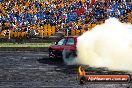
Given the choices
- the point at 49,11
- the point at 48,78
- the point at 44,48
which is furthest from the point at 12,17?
the point at 48,78

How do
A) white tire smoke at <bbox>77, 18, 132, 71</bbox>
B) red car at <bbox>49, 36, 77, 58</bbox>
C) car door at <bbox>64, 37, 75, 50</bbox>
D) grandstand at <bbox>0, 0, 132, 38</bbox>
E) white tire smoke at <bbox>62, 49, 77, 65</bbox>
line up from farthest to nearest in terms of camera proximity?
grandstand at <bbox>0, 0, 132, 38</bbox> → red car at <bbox>49, 36, 77, 58</bbox> → car door at <bbox>64, 37, 75, 50</bbox> → white tire smoke at <bbox>62, 49, 77, 65</bbox> → white tire smoke at <bbox>77, 18, 132, 71</bbox>

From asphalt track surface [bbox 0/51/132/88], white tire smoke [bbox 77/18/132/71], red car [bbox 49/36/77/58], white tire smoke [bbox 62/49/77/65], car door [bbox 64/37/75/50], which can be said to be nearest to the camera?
asphalt track surface [bbox 0/51/132/88]

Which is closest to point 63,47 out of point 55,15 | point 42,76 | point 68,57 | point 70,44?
point 70,44

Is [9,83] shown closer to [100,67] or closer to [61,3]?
[100,67]

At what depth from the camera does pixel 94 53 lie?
2136 cm

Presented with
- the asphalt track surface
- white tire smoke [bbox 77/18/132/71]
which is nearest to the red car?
the asphalt track surface

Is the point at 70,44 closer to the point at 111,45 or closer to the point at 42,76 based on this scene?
the point at 111,45

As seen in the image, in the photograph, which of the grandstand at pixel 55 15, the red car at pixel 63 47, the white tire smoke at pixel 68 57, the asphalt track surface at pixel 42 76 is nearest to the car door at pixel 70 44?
the red car at pixel 63 47

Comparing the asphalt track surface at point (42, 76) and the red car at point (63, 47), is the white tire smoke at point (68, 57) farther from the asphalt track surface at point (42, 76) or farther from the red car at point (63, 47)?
the asphalt track surface at point (42, 76)

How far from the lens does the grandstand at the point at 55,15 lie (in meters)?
40.0

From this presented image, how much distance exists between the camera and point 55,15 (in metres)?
42.9

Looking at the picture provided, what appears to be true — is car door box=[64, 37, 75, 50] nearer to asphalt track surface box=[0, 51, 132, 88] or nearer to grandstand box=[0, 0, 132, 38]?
asphalt track surface box=[0, 51, 132, 88]

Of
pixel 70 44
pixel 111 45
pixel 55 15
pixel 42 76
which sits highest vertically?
pixel 55 15

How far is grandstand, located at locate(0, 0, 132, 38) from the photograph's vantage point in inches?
1576
